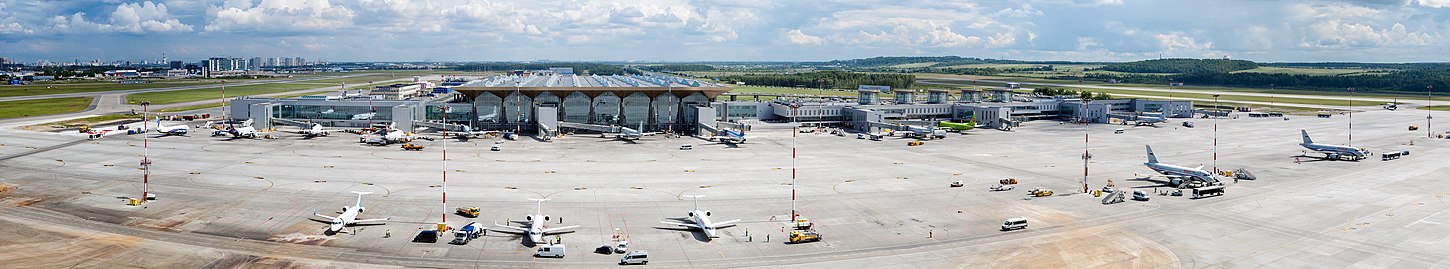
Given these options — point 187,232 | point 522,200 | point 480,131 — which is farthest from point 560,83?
point 187,232

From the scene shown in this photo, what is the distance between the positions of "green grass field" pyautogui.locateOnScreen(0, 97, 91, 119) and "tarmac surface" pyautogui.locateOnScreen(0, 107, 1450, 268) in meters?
46.4

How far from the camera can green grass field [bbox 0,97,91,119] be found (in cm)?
13250

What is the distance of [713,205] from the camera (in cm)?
5697

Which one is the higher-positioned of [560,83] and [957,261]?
[560,83]

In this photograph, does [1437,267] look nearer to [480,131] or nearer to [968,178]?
[968,178]

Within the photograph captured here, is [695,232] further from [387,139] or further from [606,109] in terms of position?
[606,109]

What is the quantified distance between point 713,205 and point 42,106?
501 ft

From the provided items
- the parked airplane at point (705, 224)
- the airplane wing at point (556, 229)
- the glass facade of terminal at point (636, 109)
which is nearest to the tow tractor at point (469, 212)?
the airplane wing at point (556, 229)

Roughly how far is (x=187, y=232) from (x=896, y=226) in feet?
132

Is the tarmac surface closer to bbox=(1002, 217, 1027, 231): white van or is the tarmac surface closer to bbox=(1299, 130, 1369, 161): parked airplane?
bbox=(1002, 217, 1027, 231): white van

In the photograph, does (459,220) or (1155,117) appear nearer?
(459,220)

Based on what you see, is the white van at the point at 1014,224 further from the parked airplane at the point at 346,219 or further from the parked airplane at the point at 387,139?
the parked airplane at the point at 387,139

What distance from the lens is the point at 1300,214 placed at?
55.0m

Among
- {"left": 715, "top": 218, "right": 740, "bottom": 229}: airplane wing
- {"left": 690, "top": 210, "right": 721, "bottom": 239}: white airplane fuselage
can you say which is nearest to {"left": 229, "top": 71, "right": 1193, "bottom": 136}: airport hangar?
{"left": 715, "top": 218, "right": 740, "bottom": 229}: airplane wing
